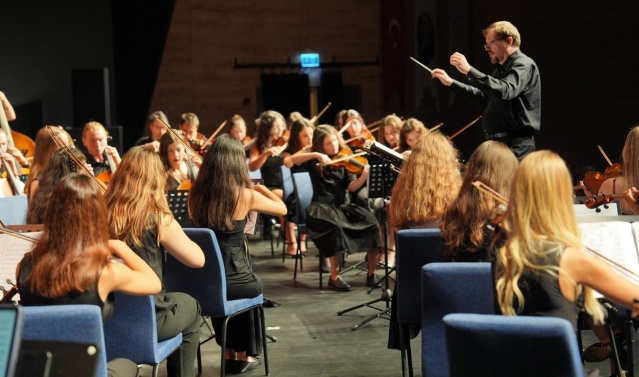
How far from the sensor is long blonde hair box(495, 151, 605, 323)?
239cm

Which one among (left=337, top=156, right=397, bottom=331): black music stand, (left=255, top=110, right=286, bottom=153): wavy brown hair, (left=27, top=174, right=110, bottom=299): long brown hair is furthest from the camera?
(left=255, top=110, right=286, bottom=153): wavy brown hair

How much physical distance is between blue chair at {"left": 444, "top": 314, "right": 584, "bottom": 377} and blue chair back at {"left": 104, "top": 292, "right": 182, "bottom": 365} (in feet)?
4.54

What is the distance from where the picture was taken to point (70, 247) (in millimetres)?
2699

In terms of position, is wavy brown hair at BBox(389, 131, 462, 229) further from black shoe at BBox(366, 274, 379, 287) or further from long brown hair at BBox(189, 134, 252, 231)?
black shoe at BBox(366, 274, 379, 287)

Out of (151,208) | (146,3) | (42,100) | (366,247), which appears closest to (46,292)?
(151,208)

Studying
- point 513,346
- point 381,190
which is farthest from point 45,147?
point 513,346

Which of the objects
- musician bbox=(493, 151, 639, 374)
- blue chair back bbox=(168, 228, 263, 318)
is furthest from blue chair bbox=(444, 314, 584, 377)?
blue chair back bbox=(168, 228, 263, 318)

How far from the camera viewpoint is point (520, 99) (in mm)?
5043

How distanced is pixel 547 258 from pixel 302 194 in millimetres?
4813

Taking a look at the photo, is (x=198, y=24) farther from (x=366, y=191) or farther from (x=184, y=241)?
(x=184, y=241)

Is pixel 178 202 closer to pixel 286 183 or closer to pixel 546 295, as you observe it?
pixel 546 295

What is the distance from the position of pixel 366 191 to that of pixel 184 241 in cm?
326

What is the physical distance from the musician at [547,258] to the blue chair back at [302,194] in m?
4.49

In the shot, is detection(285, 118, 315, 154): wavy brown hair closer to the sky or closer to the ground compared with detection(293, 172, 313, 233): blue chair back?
closer to the sky
